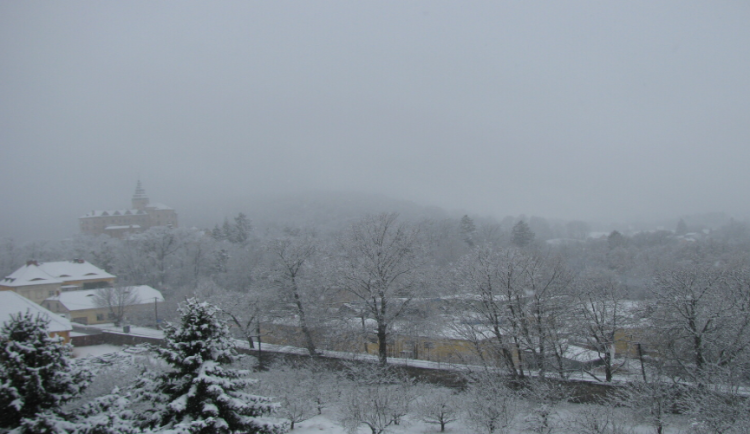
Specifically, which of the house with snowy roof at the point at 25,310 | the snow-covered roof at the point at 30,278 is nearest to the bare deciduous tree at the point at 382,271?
the house with snowy roof at the point at 25,310

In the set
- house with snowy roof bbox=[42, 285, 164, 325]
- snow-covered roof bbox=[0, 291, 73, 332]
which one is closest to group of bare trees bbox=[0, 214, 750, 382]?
snow-covered roof bbox=[0, 291, 73, 332]

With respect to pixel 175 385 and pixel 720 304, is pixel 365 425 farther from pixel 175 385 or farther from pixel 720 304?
pixel 720 304

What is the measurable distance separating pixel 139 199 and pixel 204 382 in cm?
12479

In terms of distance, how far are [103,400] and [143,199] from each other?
123 m

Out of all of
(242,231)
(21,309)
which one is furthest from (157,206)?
(21,309)

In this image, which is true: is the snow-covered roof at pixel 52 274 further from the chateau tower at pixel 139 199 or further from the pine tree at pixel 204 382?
the chateau tower at pixel 139 199

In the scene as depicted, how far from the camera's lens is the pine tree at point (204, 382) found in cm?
898

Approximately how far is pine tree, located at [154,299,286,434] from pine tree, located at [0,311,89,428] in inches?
64.9

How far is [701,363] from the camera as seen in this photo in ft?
48.7

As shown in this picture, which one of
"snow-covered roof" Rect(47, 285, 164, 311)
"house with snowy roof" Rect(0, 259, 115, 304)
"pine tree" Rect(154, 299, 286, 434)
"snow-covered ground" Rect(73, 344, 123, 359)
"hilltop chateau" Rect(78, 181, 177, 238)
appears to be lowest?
"snow-covered ground" Rect(73, 344, 123, 359)

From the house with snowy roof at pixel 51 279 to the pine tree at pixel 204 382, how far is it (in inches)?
1842

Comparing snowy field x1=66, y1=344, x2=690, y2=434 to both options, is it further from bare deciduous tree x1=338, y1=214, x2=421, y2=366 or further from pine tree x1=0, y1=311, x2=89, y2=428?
pine tree x1=0, y1=311, x2=89, y2=428

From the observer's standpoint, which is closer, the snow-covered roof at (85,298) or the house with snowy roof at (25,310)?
the house with snowy roof at (25,310)

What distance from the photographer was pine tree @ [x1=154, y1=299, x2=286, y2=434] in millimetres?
8977
